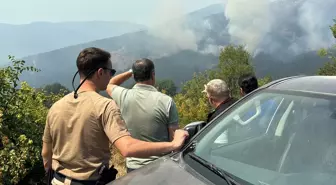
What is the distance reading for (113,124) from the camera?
210cm

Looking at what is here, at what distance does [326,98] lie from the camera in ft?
6.75

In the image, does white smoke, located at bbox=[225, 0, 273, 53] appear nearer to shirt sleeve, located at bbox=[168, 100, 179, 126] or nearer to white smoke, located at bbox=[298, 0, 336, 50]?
white smoke, located at bbox=[298, 0, 336, 50]

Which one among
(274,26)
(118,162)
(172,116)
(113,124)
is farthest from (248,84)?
(274,26)

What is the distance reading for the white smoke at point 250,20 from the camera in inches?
6742

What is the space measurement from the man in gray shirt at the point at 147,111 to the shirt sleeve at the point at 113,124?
31.3 inches

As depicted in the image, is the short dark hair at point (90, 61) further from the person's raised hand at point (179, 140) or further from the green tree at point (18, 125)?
the green tree at point (18, 125)

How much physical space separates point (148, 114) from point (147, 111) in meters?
0.03

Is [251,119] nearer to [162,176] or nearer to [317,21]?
[162,176]

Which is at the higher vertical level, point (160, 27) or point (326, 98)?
point (160, 27)

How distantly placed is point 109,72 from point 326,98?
133cm

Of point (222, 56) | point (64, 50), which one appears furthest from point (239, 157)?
point (64, 50)

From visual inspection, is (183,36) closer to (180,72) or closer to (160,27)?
(160,27)

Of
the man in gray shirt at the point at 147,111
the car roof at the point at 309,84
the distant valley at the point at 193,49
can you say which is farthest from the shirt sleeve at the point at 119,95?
the distant valley at the point at 193,49

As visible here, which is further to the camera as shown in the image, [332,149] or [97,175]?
[97,175]
